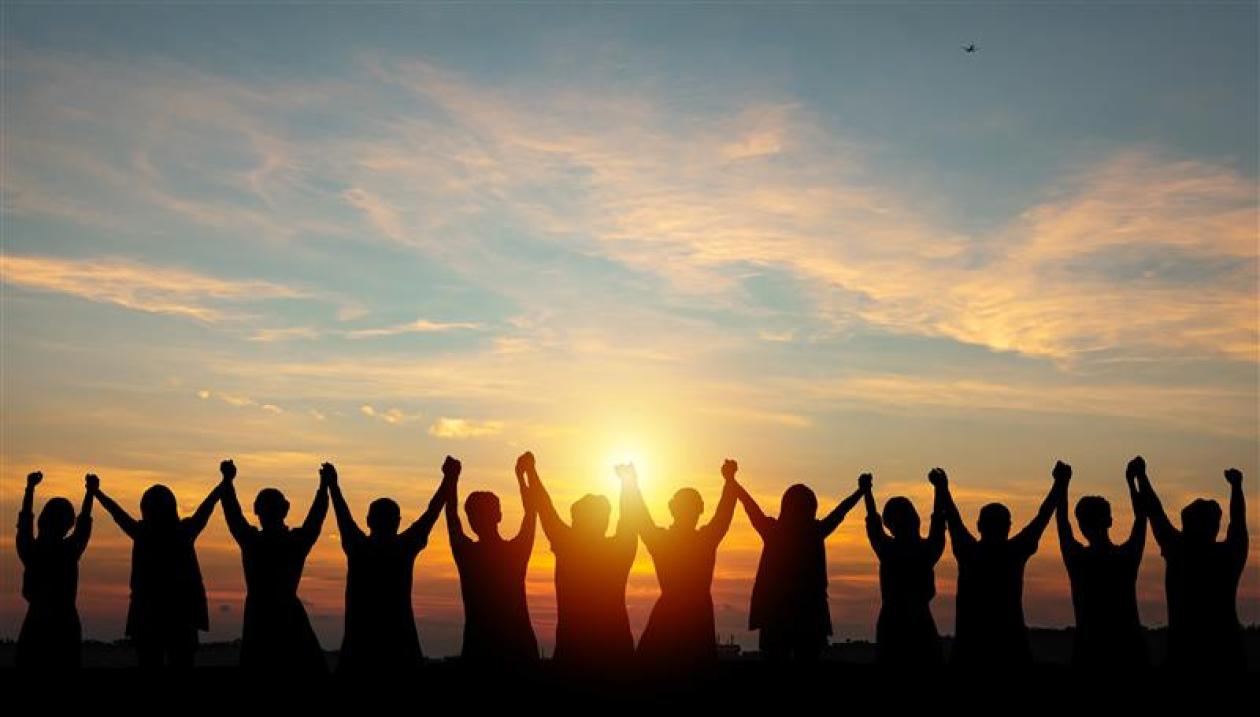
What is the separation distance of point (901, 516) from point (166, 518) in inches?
401

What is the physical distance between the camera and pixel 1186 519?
746 inches

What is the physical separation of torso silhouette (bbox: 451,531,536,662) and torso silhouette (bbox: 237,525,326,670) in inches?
82.7

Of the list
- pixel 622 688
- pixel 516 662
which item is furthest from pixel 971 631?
pixel 516 662

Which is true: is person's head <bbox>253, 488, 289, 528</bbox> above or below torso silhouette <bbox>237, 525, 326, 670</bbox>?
above

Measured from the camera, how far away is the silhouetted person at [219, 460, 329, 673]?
18.4 metres

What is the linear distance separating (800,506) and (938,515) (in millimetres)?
1906

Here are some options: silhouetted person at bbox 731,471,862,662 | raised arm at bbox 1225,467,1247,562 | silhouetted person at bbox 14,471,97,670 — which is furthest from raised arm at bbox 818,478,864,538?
silhouetted person at bbox 14,471,97,670

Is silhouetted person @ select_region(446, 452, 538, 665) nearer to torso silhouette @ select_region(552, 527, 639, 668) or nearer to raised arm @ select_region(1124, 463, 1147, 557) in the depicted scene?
torso silhouette @ select_region(552, 527, 639, 668)

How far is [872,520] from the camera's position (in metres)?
18.9

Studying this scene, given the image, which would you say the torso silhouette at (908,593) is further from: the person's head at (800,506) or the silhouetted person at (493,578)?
the silhouetted person at (493,578)

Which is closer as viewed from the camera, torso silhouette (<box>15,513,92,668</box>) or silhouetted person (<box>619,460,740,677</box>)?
silhouetted person (<box>619,460,740,677</box>)

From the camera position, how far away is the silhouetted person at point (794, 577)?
19484 millimetres

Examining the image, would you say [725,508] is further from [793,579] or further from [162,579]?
[162,579]

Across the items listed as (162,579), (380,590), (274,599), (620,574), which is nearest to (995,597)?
(620,574)
